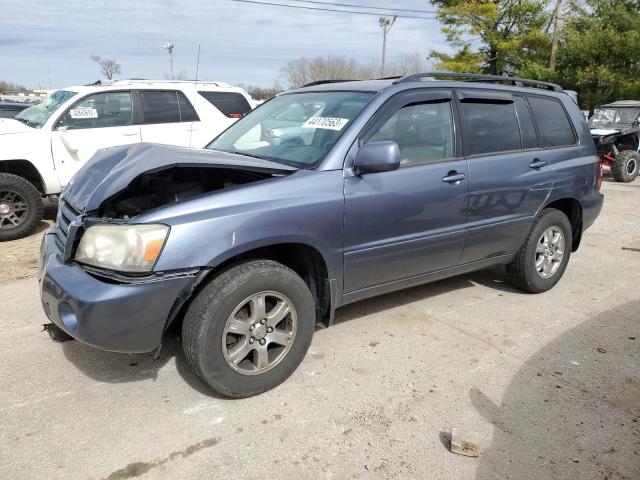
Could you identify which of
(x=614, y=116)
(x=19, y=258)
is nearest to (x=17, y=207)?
(x=19, y=258)

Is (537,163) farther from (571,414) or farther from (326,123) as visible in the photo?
(571,414)

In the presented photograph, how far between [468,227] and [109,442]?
270cm

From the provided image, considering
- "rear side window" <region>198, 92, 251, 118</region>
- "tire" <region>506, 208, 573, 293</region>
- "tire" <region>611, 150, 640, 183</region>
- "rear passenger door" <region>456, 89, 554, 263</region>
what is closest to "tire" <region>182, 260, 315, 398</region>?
"rear passenger door" <region>456, 89, 554, 263</region>

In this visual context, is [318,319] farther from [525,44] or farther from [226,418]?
[525,44]

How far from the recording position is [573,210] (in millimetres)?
4730

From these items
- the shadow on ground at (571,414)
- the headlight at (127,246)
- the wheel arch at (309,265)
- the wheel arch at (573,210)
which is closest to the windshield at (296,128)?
the wheel arch at (309,265)

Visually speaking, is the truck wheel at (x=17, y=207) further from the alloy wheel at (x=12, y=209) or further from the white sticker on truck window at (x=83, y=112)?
the white sticker on truck window at (x=83, y=112)

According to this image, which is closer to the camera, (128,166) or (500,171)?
(128,166)

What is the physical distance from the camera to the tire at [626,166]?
476 inches

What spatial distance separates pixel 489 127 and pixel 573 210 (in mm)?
1441

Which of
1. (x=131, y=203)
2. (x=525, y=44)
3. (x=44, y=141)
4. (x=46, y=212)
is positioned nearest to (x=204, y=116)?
(x=44, y=141)

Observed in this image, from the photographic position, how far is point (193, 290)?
2.63 m

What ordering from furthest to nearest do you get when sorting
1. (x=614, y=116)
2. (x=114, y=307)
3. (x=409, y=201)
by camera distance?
(x=614, y=116)
(x=409, y=201)
(x=114, y=307)

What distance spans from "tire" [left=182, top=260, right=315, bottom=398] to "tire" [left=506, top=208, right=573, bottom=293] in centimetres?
224
